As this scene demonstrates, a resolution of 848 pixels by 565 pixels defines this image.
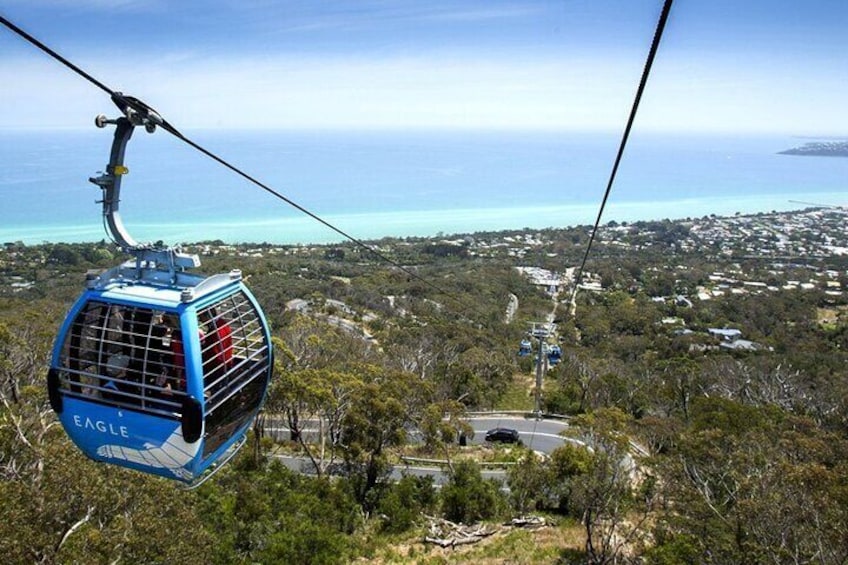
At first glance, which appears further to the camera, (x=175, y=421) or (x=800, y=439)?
(x=800, y=439)

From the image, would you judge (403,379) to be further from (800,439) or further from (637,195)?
(637,195)

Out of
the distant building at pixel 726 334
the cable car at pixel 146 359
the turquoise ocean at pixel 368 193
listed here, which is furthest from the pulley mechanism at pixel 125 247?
the turquoise ocean at pixel 368 193

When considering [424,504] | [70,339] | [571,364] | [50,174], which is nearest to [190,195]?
[50,174]

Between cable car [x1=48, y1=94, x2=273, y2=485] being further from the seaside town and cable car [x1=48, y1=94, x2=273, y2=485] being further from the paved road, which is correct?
the seaside town

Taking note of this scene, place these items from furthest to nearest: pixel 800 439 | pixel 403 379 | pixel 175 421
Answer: pixel 403 379
pixel 800 439
pixel 175 421

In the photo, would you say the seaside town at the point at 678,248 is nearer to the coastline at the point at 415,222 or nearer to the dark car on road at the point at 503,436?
the coastline at the point at 415,222

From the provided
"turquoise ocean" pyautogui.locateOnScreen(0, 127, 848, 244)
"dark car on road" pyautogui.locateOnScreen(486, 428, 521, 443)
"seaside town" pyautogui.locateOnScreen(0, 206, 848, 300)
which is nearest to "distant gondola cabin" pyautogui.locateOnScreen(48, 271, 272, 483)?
"dark car on road" pyautogui.locateOnScreen(486, 428, 521, 443)

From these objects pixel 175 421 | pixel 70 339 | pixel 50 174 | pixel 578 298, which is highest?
pixel 50 174
